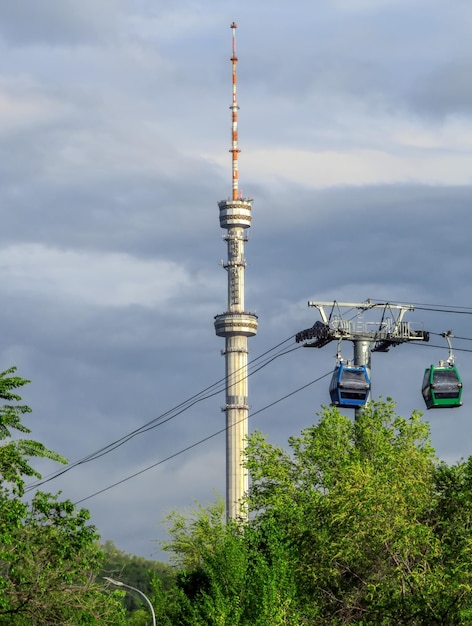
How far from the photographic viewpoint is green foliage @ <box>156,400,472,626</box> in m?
46.9

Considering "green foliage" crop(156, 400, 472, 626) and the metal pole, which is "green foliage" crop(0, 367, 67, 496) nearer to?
"green foliage" crop(156, 400, 472, 626)

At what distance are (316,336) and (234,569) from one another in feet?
71.8

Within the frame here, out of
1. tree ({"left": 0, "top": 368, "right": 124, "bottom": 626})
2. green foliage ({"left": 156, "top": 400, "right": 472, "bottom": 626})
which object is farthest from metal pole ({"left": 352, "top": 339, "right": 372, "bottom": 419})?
tree ({"left": 0, "top": 368, "right": 124, "bottom": 626})

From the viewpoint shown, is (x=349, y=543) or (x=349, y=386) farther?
(x=349, y=386)

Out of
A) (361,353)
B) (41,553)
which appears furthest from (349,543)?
(361,353)

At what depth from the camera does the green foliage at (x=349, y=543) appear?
154 ft

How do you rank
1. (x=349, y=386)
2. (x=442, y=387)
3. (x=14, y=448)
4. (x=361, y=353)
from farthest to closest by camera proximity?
1. (x=361, y=353)
2. (x=349, y=386)
3. (x=442, y=387)
4. (x=14, y=448)

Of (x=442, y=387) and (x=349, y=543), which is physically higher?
(x=442, y=387)

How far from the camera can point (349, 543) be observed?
167 feet

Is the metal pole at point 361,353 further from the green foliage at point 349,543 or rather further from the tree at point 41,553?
the tree at point 41,553

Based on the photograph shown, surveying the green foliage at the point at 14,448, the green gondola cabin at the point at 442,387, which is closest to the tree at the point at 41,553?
A: the green foliage at the point at 14,448

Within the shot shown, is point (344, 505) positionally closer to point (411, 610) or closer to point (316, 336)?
point (411, 610)

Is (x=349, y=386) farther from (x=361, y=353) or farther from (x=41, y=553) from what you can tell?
(x=41, y=553)

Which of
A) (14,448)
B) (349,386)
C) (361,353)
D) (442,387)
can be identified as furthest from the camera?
(361,353)
